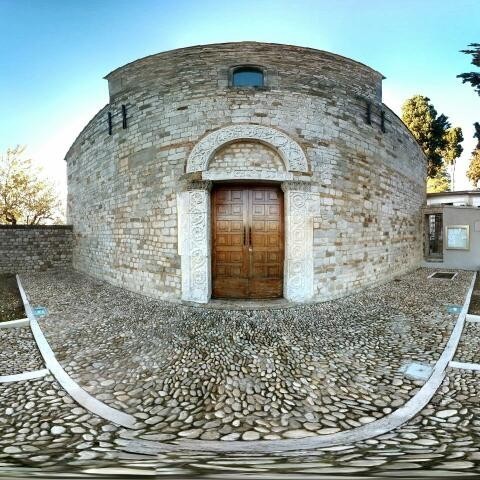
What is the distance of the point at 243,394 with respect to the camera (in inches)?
97.5

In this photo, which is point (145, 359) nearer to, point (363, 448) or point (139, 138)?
point (363, 448)

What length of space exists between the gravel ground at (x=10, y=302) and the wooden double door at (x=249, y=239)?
4043 millimetres

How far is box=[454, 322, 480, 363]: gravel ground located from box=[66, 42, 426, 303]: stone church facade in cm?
243

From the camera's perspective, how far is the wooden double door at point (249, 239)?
582 centimetres

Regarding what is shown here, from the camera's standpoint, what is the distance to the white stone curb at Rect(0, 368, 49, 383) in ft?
9.13

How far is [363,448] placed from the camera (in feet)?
5.87

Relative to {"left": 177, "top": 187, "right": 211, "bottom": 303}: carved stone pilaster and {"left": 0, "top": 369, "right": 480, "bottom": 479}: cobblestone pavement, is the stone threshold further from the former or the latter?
{"left": 0, "top": 369, "right": 480, "bottom": 479}: cobblestone pavement

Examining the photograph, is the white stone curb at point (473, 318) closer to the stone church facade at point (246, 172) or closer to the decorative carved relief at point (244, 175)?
the stone church facade at point (246, 172)

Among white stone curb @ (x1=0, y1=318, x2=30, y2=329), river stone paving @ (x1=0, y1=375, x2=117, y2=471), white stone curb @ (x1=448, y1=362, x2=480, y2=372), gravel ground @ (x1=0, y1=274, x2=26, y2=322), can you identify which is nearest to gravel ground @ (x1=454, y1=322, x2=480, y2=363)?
white stone curb @ (x1=448, y1=362, x2=480, y2=372)

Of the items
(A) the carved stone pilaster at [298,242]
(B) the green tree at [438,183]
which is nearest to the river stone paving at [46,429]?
(A) the carved stone pilaster at [298,242]

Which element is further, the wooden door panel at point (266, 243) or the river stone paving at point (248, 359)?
the wooden door panel at point (266, 243)

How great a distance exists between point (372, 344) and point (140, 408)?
9.86 feet

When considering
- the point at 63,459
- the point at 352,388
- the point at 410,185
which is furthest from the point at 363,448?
the point at 410,185

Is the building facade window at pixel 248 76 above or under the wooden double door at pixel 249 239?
above
